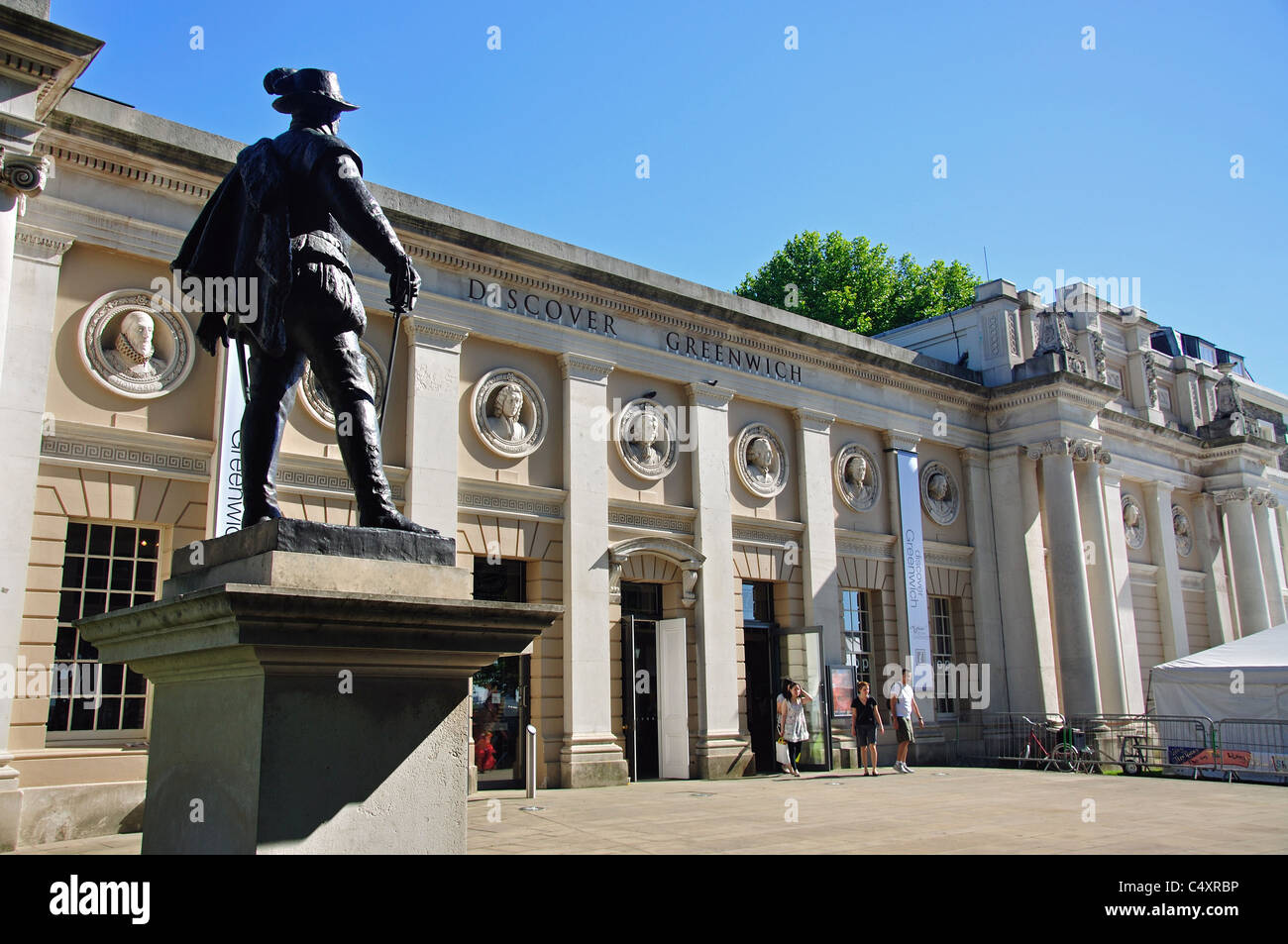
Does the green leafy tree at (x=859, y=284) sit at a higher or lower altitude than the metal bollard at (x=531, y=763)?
higher

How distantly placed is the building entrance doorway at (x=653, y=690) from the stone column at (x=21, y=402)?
30.3ft

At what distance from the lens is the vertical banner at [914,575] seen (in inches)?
882

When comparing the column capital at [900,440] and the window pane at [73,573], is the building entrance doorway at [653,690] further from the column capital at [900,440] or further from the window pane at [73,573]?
the window pane at [73,573]

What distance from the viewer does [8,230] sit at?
1117 centimetres

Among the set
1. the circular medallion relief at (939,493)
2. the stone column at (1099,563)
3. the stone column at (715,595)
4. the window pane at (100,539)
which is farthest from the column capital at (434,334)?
the stone column at (1099,563)

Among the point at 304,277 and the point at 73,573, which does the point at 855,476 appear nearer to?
the point at 73,573

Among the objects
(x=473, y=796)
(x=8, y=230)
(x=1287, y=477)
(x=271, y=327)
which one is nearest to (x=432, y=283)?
(x=8, y=230)

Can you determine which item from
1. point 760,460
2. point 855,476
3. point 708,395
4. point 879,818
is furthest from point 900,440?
point 879,818

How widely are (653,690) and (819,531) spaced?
206 inches

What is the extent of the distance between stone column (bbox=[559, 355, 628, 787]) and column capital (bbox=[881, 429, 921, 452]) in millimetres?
8192

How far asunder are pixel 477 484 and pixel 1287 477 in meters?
32.3

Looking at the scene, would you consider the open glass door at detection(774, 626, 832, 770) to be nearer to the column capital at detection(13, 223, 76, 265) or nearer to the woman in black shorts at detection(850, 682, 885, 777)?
the woman in black shorts at detection(850, 682, 885, 777)

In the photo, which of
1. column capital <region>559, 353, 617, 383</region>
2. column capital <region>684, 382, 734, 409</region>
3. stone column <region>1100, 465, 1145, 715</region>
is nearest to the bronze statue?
column capital <region>559, 353, 617, 383</region>

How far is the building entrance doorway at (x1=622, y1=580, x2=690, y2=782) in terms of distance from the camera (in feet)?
57.7
